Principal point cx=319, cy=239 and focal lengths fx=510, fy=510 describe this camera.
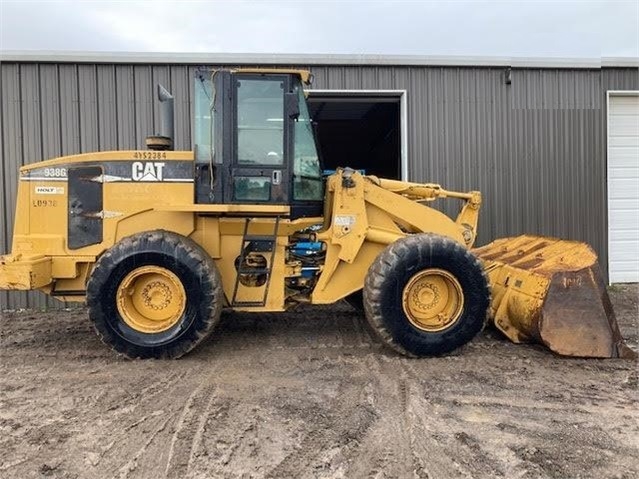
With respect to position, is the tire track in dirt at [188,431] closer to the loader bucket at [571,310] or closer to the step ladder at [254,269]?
the step ladder at [254,269]

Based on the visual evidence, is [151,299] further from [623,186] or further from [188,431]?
[623,186]

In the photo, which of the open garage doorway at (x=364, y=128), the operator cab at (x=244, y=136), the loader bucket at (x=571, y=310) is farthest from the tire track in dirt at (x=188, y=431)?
the open garage doorway at (x=364, y=128)

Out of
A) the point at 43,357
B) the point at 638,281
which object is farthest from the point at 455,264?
the point at 638,281

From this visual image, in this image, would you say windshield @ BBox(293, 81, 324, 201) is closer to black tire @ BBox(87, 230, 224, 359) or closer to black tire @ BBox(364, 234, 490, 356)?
black tire @ BBox(364, 234, 490, 356)

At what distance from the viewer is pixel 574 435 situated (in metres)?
3.43

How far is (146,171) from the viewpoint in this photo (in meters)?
5.31

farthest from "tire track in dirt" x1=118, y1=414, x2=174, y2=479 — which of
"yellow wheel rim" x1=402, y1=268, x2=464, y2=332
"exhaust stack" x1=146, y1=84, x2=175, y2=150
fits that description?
"exhaust stack" x1=146, y1=84, x2=175, y2=150

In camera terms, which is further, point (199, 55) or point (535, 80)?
point (535, 80)

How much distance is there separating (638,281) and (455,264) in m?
6.27

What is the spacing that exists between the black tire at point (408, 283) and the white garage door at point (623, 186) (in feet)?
18.6

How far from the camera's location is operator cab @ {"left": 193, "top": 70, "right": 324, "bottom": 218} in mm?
5121

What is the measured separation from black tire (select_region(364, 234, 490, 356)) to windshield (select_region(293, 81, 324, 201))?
105 cm

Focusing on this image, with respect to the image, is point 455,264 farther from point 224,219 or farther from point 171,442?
point 171,442

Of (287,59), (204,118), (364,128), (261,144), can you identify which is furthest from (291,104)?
(364,128)
